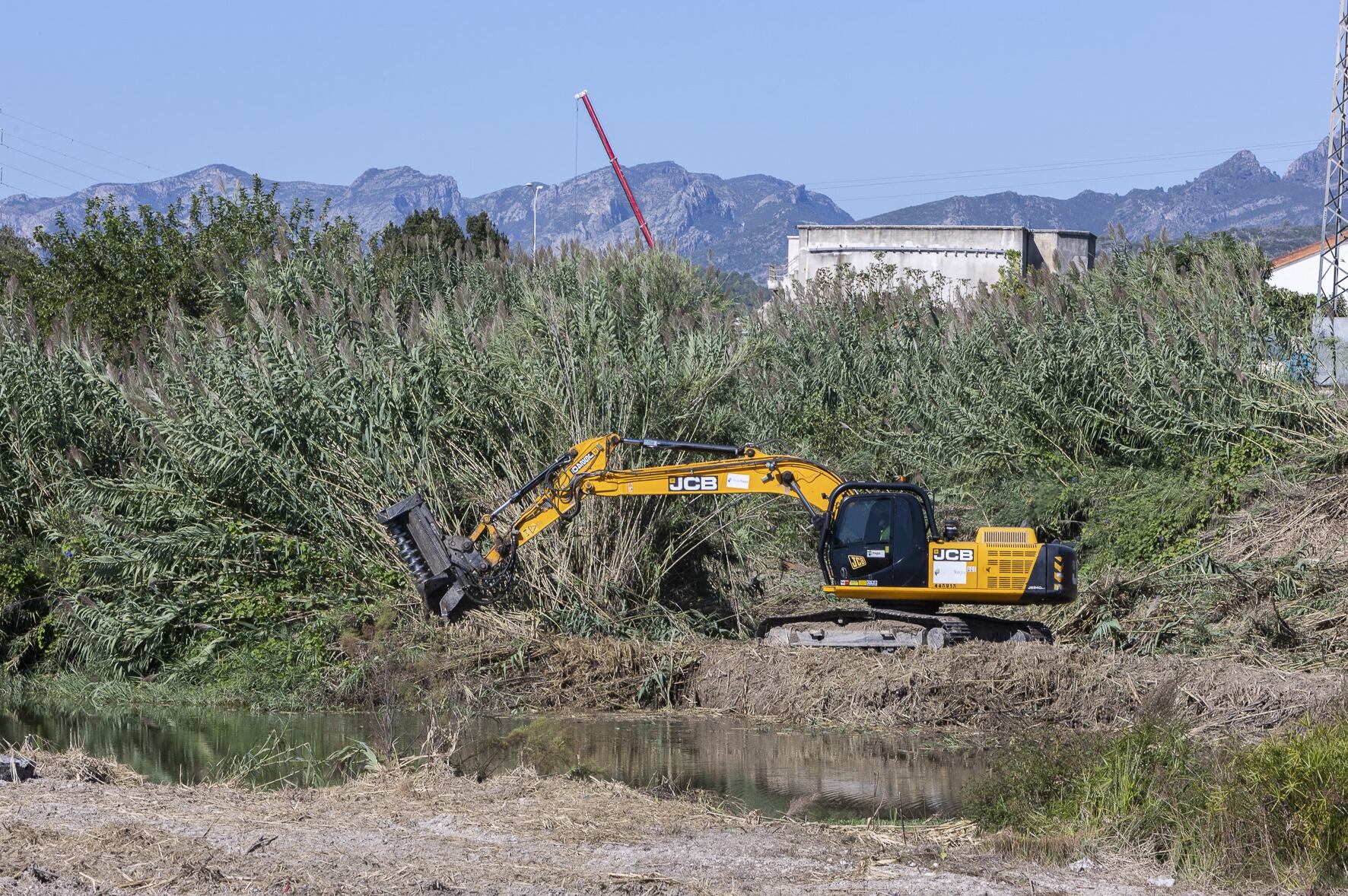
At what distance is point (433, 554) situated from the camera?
45.3 feet

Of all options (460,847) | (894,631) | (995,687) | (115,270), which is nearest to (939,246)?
(115,270)

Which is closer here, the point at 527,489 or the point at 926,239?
the point at 527,489

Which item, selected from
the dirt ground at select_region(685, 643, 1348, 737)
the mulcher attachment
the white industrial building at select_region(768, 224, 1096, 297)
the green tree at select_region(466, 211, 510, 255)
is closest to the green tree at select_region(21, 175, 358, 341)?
the green tree at select_region(466, 211, 510, 255)

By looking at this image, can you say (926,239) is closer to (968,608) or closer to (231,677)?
(968,608)

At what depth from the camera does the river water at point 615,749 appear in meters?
10.2

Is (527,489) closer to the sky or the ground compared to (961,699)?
closer to the sky

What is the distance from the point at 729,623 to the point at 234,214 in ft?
61.8

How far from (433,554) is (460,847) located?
20.9ft

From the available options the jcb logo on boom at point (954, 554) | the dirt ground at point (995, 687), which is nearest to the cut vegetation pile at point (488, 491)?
the dirt ground at point (995, 687)

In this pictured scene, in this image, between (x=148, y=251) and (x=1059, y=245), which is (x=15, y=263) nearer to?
(x=148, y=251)

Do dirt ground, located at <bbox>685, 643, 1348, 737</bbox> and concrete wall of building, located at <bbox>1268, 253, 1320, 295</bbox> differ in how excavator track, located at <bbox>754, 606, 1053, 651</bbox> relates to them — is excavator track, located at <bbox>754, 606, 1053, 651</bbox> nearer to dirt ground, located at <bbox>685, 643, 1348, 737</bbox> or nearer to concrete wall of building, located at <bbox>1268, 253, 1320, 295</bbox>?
dirt ground, located at <bbox>685, 643, 1348, 737</bbox>

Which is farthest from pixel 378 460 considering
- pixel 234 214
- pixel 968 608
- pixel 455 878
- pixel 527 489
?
pixel 234 214

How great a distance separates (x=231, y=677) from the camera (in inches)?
571

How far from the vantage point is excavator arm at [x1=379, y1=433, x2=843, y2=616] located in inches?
543
